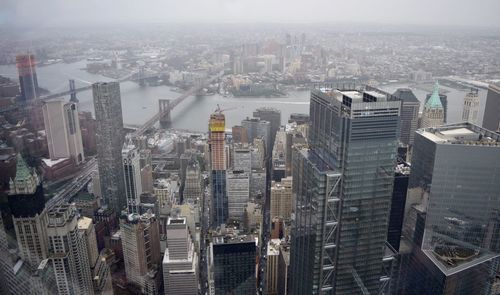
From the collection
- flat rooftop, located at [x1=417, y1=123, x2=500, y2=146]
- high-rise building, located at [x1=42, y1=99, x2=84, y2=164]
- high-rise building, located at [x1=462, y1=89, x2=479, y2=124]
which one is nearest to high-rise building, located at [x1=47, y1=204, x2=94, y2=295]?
high-rise building, located at [x1=42, y1=99, x2=84, y2=164]

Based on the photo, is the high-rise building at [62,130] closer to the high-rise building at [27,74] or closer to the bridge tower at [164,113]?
the high-rise building at [27,74]

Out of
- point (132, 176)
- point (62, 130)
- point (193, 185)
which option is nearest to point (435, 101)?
point (193, 185)

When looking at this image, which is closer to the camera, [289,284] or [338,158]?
[338,158]

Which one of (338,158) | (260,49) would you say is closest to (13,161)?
(338,158)

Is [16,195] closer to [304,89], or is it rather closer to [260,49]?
[304,89]

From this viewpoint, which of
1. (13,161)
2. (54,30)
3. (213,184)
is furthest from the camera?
(213,184)

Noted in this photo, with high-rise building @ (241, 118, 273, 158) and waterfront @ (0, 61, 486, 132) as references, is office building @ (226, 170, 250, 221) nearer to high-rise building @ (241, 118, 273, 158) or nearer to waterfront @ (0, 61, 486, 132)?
waterfront @ (0, 61, 486, 132)

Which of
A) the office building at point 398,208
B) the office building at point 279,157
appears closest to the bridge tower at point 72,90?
the office building at point 279,157
